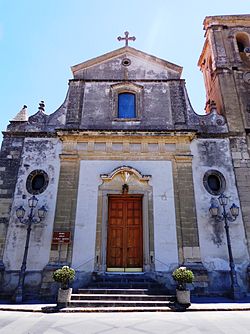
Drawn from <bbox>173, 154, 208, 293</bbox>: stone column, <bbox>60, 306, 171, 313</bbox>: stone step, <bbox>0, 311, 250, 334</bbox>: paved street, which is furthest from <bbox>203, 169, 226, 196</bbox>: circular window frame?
<bbox>60, 306, 171, 313</bbox>: stone step

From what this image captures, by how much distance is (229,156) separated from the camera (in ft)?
39.6

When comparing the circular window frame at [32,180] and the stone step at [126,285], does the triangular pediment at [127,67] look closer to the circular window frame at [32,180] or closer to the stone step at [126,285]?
the circular window frame at [32,180]

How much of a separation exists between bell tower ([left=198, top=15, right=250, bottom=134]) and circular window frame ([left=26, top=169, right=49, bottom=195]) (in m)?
8.69

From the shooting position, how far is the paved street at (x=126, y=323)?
5.21m

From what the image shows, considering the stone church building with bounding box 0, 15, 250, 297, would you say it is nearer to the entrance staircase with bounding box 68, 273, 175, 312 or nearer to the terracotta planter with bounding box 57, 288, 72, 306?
the entrance staircase with bounding box 68, 273, 175, 312

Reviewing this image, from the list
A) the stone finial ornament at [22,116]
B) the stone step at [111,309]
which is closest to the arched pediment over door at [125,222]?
the stone step at [111,309]

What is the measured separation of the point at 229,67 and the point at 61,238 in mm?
12035

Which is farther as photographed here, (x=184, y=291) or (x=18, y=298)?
(x=18, y=298)

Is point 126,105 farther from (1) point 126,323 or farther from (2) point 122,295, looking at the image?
(1) point 126,323

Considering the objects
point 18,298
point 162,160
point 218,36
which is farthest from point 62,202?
point 218,36

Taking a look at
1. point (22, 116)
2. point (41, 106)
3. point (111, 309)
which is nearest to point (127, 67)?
point (41, 106)

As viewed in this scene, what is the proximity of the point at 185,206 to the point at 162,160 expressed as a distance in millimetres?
2266

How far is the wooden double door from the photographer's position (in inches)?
414

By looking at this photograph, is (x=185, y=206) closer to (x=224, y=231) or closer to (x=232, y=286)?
(x=224, y=231)
